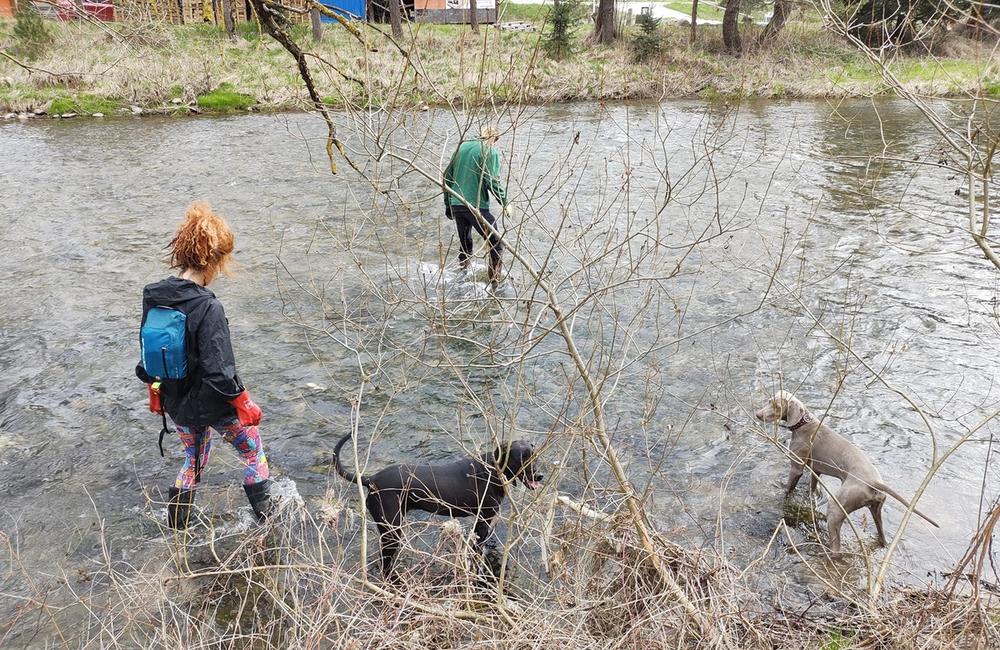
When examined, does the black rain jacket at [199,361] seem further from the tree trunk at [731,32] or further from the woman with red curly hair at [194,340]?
the tree trunk at [731,32]

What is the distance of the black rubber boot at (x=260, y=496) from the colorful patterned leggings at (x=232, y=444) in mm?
48

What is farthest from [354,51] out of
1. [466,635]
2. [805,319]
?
[466,635]

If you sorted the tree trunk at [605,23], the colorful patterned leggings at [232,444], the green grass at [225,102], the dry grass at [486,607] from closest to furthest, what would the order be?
the dry grass at [486,607]
the colorful patterned leggings at [232,444]
the green grass at [225,102]
the tree trunk at [605,23]

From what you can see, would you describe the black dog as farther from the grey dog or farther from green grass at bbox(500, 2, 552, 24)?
green grass at bbox(500, 2, 552, 24)

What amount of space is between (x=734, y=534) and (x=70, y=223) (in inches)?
422

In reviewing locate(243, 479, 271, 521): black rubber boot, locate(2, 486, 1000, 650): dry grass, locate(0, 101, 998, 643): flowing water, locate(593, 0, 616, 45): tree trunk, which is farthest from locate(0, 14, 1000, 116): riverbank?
locate(2, 486, 1000, 650): dry grass

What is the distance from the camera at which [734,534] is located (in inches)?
185

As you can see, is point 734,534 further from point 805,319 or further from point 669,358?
point 805,319

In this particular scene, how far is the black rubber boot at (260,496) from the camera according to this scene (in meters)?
4.37

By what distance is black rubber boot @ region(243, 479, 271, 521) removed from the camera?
4.37m

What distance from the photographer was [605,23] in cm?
3027

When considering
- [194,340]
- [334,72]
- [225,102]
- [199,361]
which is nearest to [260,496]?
[199,361]

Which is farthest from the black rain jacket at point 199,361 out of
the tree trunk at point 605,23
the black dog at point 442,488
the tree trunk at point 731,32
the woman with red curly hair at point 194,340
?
the tree trunk at point 731,32

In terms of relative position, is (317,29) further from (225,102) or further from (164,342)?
(164,342)
